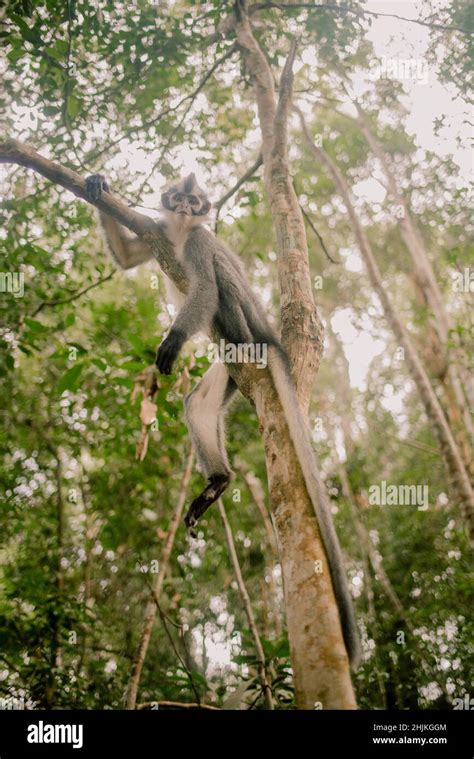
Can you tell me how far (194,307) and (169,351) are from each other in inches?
14.9

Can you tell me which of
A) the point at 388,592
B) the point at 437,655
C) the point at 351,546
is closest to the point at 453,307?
the point at 351,546

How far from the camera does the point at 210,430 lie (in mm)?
3705

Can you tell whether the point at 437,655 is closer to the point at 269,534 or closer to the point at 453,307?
the point at 269,534

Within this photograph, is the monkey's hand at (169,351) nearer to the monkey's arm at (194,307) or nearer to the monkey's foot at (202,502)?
the monkey's arm at (194,307)

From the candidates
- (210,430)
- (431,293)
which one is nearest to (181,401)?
(210,430)

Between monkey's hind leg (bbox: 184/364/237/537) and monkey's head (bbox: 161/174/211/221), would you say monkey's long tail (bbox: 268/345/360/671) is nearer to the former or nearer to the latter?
monkey's hind leg (bbox: 184/364/237/537)

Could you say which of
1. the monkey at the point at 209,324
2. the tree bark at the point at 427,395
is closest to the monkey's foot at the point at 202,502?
the monkey at the point at 209,324

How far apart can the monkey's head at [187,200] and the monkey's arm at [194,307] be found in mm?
747

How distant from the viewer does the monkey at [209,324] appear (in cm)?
258

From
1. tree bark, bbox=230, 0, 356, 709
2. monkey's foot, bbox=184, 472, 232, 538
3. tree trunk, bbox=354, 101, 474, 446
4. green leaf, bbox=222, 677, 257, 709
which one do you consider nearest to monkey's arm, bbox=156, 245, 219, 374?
tree bark, bbox=230, 0, 356, 709

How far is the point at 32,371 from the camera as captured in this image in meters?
6.66

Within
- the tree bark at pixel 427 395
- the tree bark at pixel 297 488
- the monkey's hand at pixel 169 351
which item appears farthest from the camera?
the tree bark at pixel 427 395

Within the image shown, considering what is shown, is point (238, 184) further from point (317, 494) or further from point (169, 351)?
point (317, 494)

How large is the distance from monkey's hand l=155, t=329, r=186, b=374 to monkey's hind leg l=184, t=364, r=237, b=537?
728 millimetres
